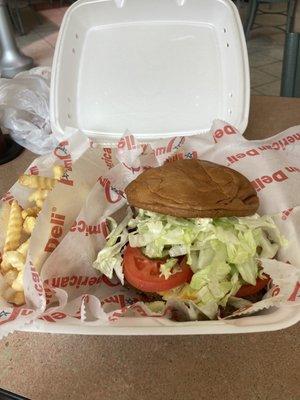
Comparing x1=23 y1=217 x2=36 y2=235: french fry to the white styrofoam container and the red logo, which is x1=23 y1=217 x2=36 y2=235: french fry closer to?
the red logo

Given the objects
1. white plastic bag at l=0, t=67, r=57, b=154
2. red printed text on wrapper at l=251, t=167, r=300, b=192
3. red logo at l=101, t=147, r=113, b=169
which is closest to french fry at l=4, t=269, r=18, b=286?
red logo at l=101, t=147, r=113, b=169

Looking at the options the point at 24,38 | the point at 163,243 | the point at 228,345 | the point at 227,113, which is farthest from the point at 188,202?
the point at 24,38

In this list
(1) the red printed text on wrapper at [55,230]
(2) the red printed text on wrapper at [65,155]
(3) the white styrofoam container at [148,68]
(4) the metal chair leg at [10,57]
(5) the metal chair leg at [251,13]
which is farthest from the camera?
(5) the metal chair leg at [251,13]

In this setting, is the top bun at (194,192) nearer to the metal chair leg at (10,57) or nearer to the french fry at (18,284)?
the french fry at (18,284)

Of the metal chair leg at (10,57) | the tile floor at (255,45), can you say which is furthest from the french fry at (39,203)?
the tile floor at (255,45)

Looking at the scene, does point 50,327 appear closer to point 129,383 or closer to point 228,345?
point 129,383

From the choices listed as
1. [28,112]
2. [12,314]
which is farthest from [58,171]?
[28,112]
